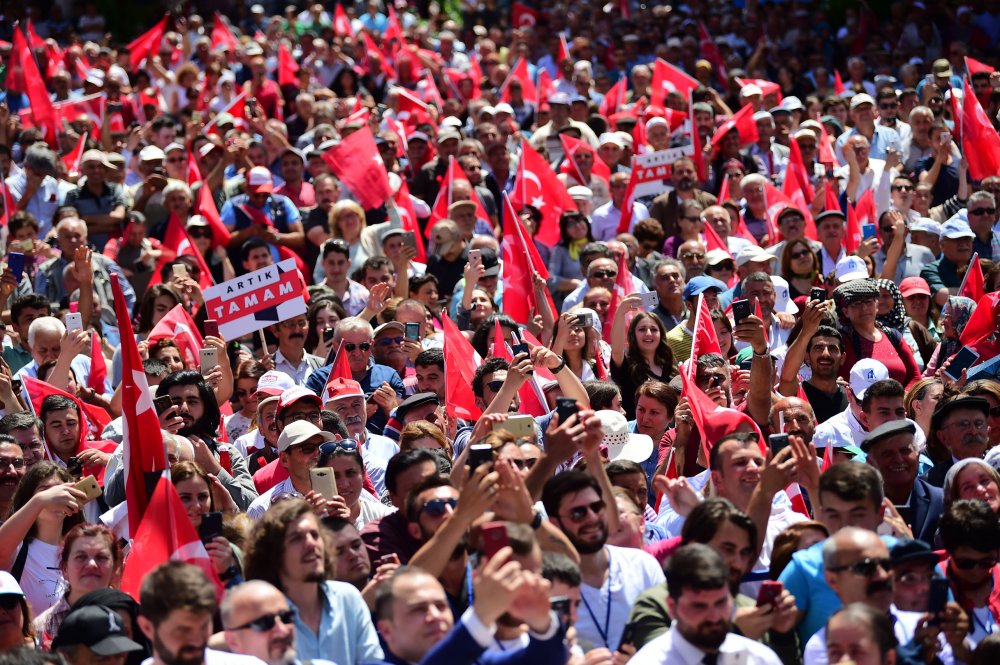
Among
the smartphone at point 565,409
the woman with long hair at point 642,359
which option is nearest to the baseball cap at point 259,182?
the woman with long hair at point 642,359

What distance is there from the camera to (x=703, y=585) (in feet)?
17.3

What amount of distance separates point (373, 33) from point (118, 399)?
12.2 meters

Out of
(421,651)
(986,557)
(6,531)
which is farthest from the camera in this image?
(6,531)

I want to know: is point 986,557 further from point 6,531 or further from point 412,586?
point 6,531

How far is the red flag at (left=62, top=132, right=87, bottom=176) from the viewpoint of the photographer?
1577 centimetres

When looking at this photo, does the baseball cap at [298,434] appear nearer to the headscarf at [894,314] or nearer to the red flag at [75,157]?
the headscarf at [894,314]

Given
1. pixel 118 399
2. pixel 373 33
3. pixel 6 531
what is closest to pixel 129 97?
pixel 373 33

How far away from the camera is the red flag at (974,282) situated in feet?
35.4

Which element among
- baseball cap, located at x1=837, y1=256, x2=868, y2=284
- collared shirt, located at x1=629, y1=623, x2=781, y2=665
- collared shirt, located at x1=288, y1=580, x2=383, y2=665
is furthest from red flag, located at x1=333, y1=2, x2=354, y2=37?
collared shirt, located at x1=629, y1=623, x2=781, y2=665

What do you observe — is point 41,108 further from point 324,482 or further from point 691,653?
point 691,653

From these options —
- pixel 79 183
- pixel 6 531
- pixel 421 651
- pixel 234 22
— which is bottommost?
pixel 234 22

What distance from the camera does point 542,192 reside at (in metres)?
13.7

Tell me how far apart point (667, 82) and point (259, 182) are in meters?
5.90

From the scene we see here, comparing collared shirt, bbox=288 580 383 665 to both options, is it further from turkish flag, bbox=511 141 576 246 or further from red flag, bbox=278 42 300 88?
red flag, bbox=278 42 300 88
